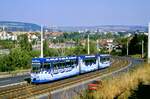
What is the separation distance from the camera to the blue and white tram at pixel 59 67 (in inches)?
1394

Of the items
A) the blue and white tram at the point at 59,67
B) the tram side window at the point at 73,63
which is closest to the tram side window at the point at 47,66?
the blue and white tram at the point at 59,67

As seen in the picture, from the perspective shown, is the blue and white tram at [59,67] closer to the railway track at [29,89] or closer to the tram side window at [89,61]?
the tram side window at [89,61]

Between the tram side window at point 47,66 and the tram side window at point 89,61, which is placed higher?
the tram side window at point 47,66

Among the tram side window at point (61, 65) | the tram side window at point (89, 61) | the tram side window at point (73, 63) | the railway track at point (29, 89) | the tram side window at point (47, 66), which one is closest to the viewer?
the railway track at point (29, 89)

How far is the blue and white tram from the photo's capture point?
35.4 metres

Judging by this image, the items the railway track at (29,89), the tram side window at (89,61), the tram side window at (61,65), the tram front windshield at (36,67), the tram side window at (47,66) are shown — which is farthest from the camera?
the tram side window at (89,61)

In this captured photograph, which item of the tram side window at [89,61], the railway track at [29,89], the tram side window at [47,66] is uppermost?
the tram side window at [47,66]

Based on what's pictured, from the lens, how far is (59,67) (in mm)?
38938

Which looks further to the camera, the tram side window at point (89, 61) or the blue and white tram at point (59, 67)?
the tram side window at point (89, 61)

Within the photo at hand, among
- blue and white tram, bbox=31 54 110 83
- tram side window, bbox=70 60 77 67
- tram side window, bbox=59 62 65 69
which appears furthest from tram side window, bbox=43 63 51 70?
tram side window, bbox=70 60 77 67

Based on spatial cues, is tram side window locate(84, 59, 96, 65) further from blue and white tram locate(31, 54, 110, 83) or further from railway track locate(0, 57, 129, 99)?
railway track locate(0, 57, 129, 99)

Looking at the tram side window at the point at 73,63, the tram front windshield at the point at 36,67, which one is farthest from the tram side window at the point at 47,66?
the tram side window at the point at 73,63

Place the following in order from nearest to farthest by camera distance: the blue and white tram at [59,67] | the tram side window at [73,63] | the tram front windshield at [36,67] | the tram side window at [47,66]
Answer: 1. the tram front windshield at [36,67]
2. the blue and white tram at [59,67]
3. the tram side window at [47,66]
4. the tram side window at [73,63]

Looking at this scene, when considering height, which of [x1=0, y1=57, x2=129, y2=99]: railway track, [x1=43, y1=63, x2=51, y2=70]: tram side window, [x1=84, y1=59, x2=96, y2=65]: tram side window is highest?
[x1=43, y1=63, x2=51, y2=70]: tram side window
